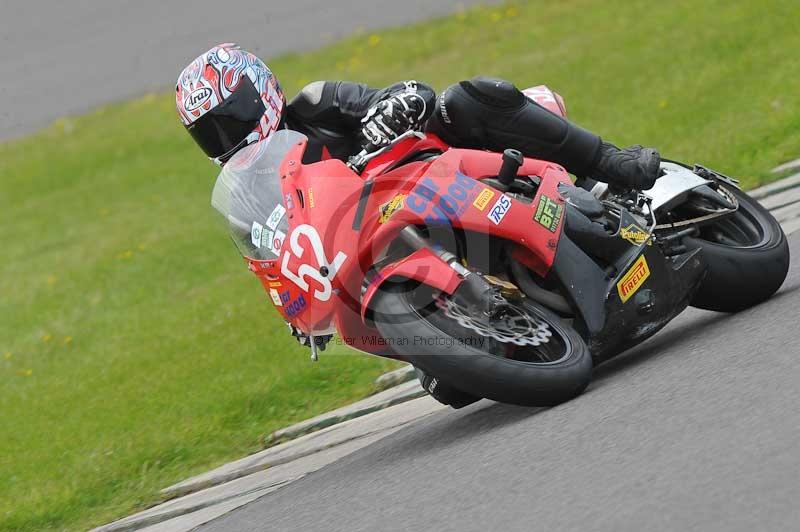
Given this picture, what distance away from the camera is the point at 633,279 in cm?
512

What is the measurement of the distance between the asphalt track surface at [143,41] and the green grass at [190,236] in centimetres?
41

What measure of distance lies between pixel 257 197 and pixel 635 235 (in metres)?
1.52

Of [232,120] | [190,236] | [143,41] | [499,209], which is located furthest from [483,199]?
[143,41]

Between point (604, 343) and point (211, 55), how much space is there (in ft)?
6.57

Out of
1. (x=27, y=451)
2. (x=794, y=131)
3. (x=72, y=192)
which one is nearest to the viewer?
(x=27, y=451)

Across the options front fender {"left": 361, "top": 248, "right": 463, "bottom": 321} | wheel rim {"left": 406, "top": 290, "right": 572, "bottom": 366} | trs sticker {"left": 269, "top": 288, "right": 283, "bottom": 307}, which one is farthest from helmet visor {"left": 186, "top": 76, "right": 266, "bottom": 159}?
wheel rim {"left": 406, "top": 290, "right": 572, "bottom": 366}

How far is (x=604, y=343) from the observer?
16.5 ft

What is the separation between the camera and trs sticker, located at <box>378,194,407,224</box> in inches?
188

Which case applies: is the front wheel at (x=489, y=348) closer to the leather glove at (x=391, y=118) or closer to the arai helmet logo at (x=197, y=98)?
the leather glove at (x=391, y=118)

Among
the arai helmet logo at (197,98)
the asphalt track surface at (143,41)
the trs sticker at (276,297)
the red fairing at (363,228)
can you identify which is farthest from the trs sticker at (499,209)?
the asphalt track surface at (143,41)

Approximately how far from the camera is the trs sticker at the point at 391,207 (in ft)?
15.7

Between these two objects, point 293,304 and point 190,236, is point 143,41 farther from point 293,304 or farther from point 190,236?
point 293,304

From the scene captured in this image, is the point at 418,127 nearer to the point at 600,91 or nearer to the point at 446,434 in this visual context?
the point at 446,434

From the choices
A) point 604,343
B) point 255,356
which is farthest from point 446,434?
point 255,356
